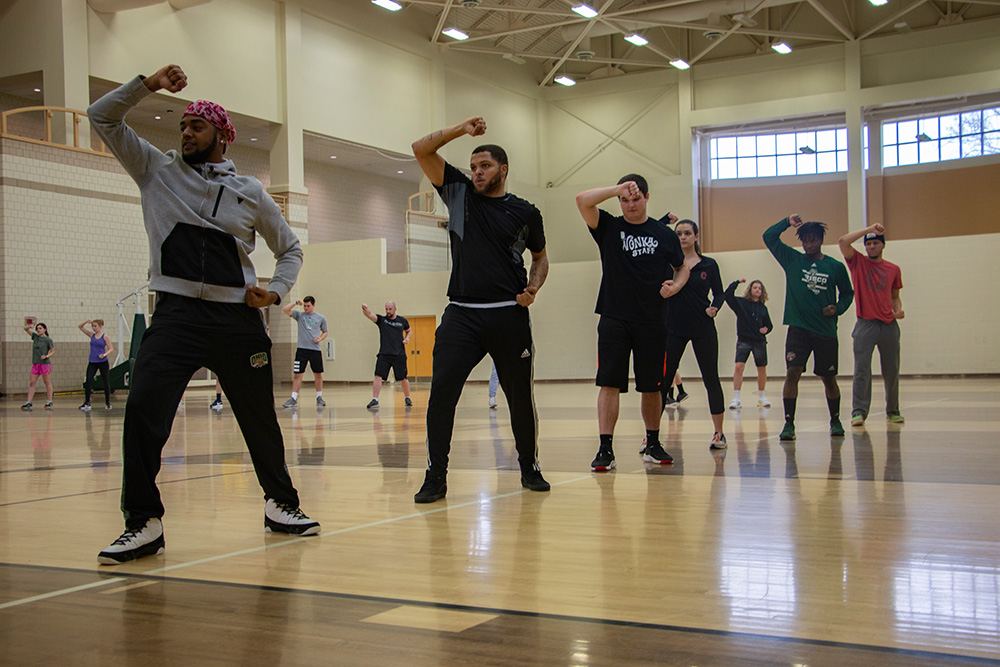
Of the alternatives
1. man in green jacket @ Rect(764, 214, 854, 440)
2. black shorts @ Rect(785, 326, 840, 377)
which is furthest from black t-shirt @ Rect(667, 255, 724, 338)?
black shorts @ Rect(785, 326, 840, 377)

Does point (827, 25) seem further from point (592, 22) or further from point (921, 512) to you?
point (921, 512)

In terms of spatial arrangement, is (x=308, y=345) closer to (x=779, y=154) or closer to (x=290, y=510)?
(x=290, y=510)

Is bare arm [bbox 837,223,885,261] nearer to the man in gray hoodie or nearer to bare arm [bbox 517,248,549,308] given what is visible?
bare arm [bbox 517,248,549,308]

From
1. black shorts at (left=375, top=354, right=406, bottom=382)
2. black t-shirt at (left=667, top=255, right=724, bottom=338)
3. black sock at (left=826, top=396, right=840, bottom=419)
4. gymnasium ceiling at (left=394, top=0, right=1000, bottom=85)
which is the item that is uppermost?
gymnasium ceiling at (left=394, top=0, right=1000, bottom=85)

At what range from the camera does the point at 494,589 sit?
2.62 metres

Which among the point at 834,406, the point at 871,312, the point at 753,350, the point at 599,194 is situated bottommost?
the point at 834,406

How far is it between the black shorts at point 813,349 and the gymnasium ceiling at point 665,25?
18.4 meters

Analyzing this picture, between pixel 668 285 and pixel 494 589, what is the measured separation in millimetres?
3191

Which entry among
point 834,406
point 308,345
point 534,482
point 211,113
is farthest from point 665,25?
point 211,113

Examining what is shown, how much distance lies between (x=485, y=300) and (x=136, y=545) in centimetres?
208

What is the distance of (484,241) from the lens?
461 centimetres

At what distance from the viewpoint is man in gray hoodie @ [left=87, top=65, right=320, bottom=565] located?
3234 millimetres

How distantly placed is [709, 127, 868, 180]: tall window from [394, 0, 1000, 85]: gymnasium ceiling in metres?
2.83

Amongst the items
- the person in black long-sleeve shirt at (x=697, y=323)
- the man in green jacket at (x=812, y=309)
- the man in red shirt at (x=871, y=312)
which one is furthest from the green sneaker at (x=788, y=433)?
the man in red shirt at (x=871, y=312)
